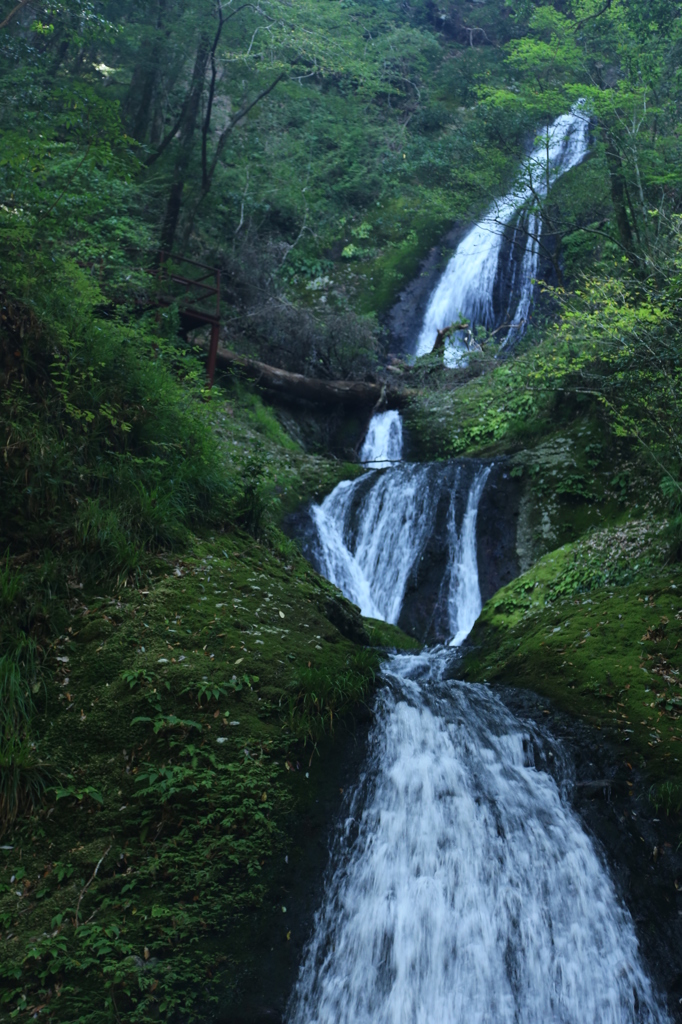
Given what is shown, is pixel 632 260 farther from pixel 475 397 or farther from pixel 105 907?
pixel 105 907

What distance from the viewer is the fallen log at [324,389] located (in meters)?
15.4

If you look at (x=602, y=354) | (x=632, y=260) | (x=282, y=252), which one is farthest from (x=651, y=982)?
(x=282, y=252)

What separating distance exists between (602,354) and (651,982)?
22.6ft

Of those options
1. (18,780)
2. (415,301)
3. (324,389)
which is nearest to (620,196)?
(324,389)

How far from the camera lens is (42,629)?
4.70 meters

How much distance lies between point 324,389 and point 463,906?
13014mm

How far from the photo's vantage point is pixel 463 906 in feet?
14.0

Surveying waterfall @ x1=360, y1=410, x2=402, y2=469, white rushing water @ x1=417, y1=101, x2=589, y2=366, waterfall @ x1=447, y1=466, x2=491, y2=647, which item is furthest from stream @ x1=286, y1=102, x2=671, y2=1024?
white rushing water @ x1=417, y1=101, x2=589, y2=366

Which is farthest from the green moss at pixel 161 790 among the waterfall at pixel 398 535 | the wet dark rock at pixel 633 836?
the waterfall at pixel 398 535

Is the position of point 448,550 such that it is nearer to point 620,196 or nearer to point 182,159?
point 620,196

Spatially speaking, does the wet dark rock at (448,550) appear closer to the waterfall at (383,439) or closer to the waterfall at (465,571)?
the waterfall at (465,571)

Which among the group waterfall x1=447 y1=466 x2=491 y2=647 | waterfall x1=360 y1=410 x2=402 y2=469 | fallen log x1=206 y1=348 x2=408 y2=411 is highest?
fallen log x1=206 y1=348 x2=408 y2=411

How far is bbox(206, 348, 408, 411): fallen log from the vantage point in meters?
15.4

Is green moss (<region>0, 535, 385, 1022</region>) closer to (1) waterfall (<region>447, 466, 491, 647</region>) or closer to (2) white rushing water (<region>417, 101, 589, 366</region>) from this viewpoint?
(1) waterfall (<region>447, 466, 491, 647</region>)
